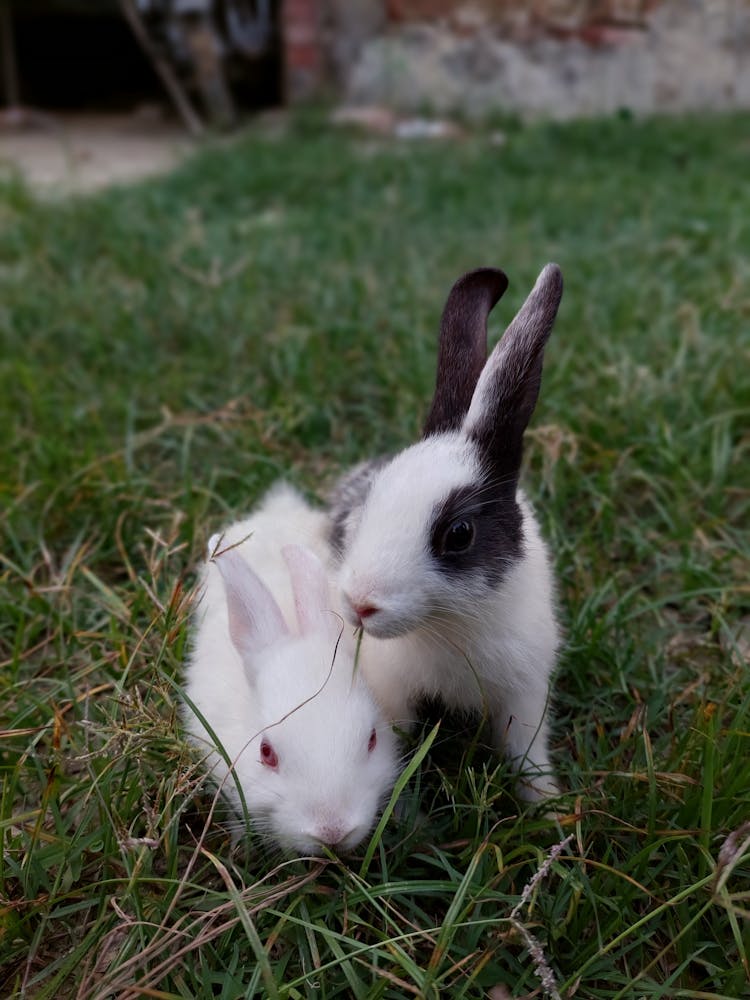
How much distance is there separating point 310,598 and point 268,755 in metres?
0.38

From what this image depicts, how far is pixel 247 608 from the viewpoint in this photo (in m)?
2.06

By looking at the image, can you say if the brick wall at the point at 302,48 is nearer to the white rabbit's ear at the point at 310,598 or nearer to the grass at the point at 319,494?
the grass at the point at 319,494

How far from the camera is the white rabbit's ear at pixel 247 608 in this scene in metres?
2.05

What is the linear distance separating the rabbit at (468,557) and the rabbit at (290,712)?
15 cm

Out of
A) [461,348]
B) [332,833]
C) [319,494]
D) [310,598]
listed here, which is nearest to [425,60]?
[319,494]

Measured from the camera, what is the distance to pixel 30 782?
2092mm

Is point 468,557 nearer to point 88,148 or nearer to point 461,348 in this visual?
point 461,348

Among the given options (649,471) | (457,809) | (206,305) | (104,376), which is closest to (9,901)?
(457,809)

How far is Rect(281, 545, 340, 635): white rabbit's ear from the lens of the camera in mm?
2117

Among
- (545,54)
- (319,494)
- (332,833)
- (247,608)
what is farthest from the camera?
(545,54)

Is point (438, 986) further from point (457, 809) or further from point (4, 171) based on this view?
point (4, 171)

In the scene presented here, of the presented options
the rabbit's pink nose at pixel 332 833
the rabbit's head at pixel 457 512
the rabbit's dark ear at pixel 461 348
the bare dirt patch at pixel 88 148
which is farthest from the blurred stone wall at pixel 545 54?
the rabbit's pink nose at pixel 332 833

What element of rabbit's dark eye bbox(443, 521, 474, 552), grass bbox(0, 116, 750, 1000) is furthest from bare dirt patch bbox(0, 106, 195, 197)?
rabbit's dark eye bbox(443, 521, 474, 552)

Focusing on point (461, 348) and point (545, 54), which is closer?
point (461, 348)
